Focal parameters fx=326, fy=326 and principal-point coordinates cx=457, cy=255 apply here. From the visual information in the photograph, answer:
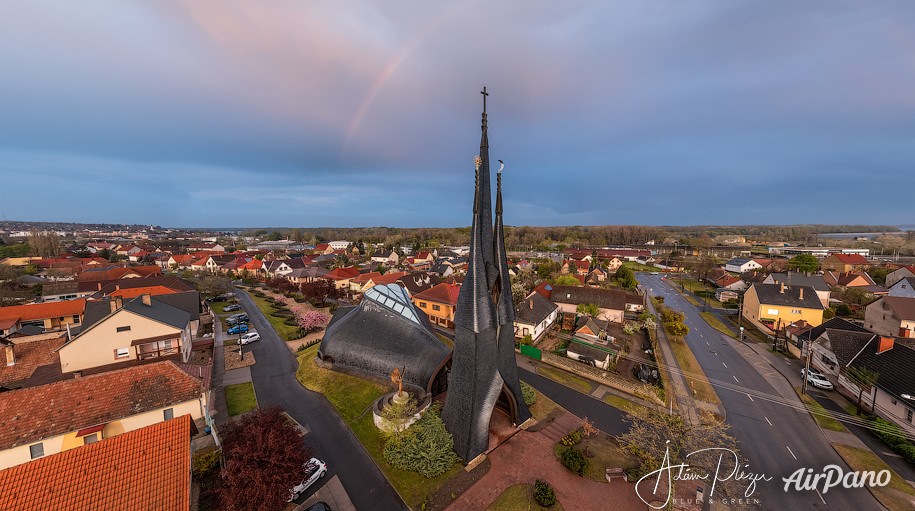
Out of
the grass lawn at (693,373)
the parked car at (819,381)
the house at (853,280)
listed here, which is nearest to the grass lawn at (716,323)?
the grass lawn at (693,373)

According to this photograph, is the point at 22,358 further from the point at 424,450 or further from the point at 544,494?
the point at 544,494

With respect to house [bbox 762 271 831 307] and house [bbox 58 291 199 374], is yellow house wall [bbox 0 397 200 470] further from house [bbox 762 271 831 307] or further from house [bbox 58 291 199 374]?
house [bbox 762 271 831 307]

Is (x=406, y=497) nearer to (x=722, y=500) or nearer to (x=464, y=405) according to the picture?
(x=464, y=405)

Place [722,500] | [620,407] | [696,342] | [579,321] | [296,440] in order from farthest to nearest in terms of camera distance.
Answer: [579,321]
[696,342]
[620,407]
[722,500]
[296,440]

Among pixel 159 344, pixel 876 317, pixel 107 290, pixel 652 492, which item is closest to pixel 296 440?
pixel 652 492

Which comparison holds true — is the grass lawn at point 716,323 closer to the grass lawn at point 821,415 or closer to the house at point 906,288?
the grass lawn at point 821,415

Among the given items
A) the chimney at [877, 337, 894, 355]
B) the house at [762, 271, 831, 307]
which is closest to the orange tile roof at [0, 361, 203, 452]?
the chimney at [877, 337, 894, 355]
